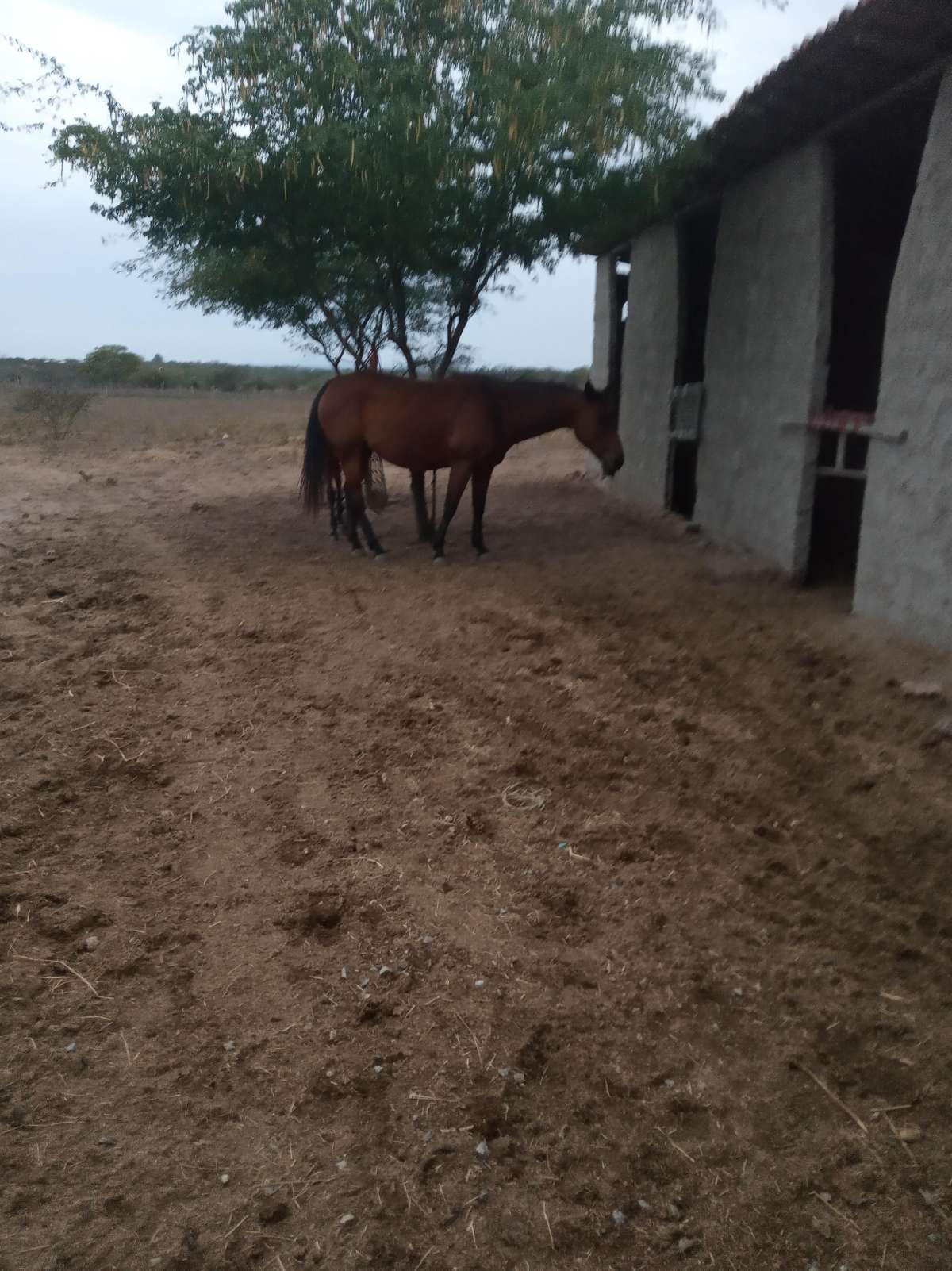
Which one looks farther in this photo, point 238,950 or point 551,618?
point 551,618

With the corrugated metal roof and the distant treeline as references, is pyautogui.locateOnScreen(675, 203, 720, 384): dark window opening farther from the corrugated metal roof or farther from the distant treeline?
the distant treeline

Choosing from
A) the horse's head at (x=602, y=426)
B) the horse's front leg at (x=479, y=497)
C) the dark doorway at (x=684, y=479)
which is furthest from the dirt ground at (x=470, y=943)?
the dark doorway at (x=684, y=479)

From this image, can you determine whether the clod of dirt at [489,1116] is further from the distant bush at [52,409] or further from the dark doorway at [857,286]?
the distant bush at [52,409]

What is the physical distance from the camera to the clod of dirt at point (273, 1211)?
2043mm

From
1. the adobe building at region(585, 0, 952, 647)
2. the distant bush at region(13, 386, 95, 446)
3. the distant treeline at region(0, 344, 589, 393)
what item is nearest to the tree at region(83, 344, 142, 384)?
the distant treeline at region(0, 344, 589, 393)

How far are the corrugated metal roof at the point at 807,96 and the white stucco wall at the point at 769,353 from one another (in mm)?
207

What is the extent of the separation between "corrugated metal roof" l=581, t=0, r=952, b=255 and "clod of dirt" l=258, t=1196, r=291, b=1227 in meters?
5.05

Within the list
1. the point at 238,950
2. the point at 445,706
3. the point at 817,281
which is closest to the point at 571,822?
the point at 445,706

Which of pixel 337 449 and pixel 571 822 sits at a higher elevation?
pixel 337 449

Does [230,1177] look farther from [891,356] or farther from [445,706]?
[891,356]

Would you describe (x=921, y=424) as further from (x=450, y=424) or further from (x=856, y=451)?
(x=450, y=424)

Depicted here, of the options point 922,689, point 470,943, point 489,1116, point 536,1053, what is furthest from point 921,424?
point 489,1116

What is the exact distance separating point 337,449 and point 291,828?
4401 millimetres

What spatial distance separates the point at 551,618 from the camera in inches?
215
